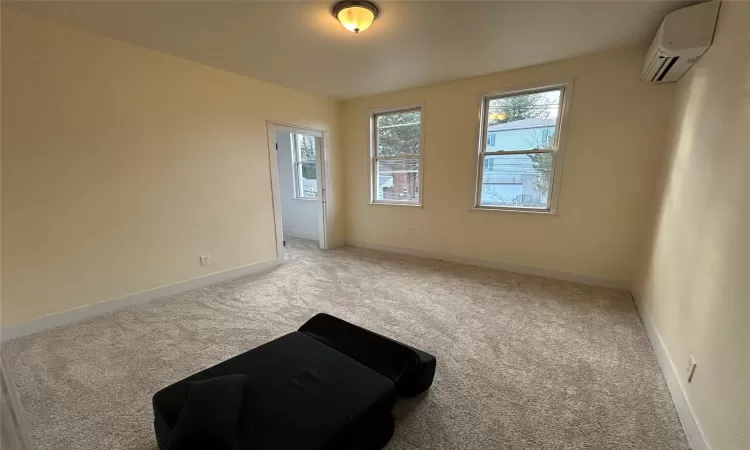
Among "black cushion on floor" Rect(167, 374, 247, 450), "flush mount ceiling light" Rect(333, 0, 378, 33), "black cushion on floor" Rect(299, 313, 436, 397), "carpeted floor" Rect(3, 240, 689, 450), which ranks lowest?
"carpeted floor" Rect(3, 240, 689, 450)

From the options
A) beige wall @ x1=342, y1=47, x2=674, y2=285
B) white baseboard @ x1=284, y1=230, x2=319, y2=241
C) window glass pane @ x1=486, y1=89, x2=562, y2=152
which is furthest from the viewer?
white baseboard @ x1=284, y1=230, x2=319, y2=241

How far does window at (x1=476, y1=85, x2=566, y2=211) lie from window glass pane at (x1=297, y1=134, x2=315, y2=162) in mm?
3145

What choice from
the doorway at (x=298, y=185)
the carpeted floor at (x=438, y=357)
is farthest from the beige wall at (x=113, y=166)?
the doorway at (x=298, y=185)

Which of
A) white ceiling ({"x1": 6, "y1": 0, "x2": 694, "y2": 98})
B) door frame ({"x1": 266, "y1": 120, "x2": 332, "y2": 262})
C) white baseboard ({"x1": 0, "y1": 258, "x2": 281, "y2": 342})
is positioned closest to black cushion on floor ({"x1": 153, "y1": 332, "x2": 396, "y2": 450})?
white baseboard ({"x1": 0, "y1": 258, "x2": 281, "y2": 342})

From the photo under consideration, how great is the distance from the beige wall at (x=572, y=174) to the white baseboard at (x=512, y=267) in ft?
0.17

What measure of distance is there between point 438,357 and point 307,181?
4.47 m

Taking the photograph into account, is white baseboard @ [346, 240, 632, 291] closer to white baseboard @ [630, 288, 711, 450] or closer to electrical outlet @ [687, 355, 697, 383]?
white baseboard @ [630, 288, 711, 450]

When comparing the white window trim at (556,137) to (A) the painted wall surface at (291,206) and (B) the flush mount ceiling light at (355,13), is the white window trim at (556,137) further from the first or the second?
(A) the painted wall surface at (291,206)

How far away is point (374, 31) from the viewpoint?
98.3 inches

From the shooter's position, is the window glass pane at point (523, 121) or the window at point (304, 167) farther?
the window at point (304, 167)

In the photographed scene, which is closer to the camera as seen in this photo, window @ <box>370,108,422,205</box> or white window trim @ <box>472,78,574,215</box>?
white window trim @ <box>472,78,574,215</box>

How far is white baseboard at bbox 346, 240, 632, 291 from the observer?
3238 millimetres

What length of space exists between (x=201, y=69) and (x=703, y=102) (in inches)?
172

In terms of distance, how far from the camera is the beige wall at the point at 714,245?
1227 mm
